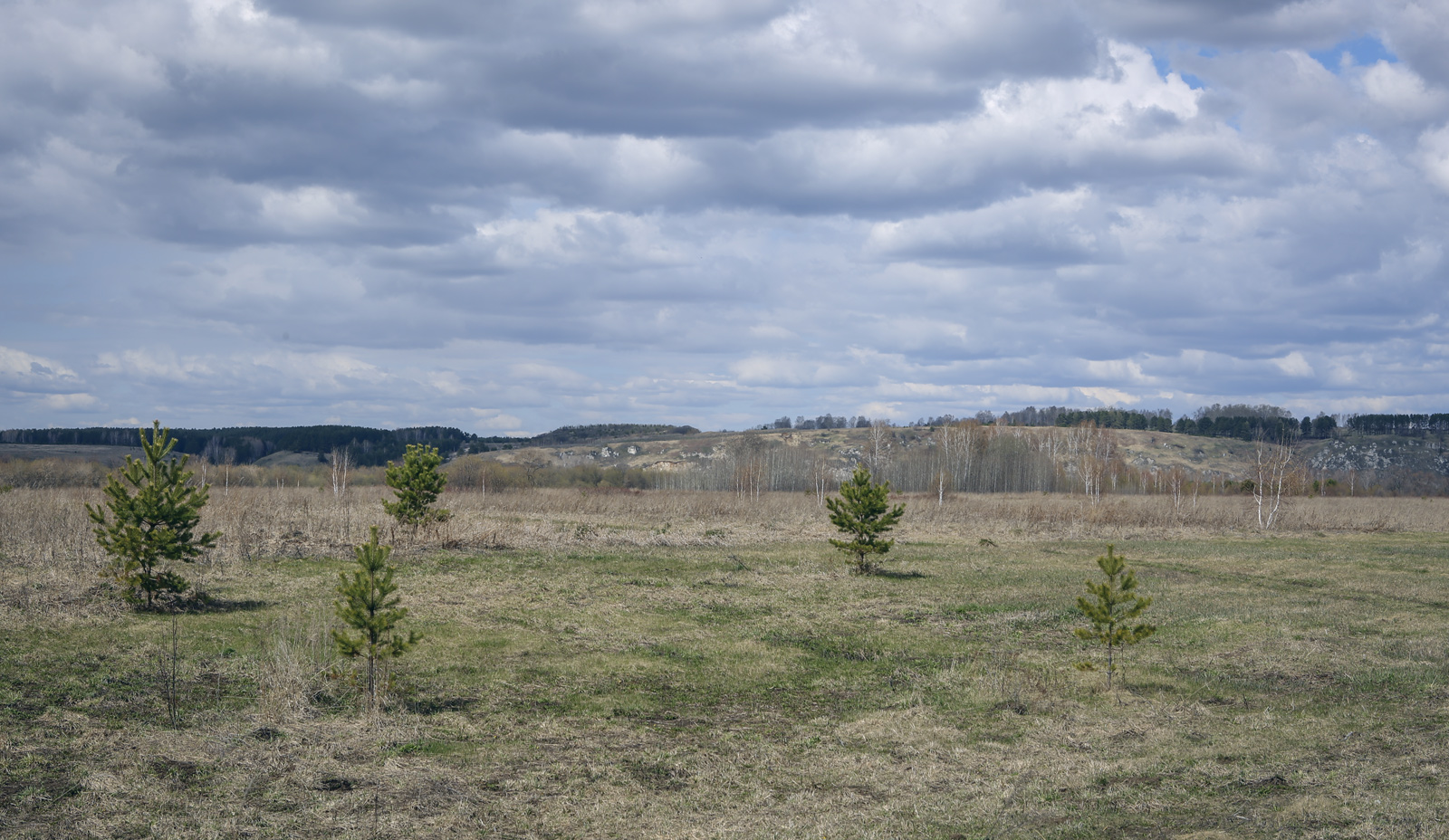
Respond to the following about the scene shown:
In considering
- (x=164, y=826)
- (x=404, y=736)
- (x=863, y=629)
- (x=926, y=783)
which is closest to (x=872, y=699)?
(x=926, y=783)

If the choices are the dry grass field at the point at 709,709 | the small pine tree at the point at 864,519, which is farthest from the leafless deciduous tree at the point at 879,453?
the dry grass field at the point at 709,709

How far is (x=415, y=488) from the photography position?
93.4ft

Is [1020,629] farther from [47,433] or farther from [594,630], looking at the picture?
[47,433]

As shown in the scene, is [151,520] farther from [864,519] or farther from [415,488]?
[864,519]

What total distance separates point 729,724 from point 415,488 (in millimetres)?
19793

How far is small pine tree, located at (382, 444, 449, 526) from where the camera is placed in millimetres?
28281

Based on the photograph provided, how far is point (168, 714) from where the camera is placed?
412 inches

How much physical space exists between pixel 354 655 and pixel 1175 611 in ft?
56.0

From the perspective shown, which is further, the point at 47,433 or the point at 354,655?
the point at 47,433

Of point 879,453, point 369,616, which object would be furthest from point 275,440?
point 369,616

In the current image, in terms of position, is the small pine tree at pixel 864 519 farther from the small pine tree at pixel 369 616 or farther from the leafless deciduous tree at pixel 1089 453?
the leafless deciduous tree at pixel 1089 453

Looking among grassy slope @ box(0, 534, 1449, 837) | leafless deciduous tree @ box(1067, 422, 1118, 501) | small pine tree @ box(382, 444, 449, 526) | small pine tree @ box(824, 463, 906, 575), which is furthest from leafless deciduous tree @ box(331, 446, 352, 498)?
leafless deciduous tree @ box(1067, 422, 1118, 501)

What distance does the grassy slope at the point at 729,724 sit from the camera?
7918 mm

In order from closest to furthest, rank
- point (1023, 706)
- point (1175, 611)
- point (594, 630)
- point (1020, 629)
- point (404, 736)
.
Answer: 1. point (404, 736)
2. point (1023, 706)
3. point (594, 630)
4. point (1020, 629)
5. point (1175, 611)
